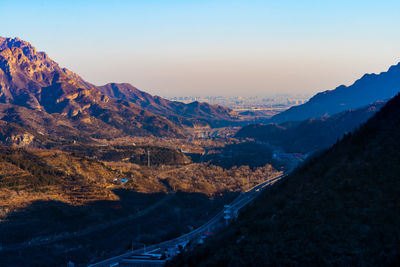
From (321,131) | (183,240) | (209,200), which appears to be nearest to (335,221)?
(183,240)

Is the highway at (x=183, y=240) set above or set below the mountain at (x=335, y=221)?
below

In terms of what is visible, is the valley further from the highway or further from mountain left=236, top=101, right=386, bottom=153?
mountain left=236, top=101, right=386, bottom=153

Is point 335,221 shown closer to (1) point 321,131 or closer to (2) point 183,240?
(2) point 183,240

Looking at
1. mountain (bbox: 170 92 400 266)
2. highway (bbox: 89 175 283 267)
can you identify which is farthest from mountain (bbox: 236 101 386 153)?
mountain (bbox: 170 92 400 266)

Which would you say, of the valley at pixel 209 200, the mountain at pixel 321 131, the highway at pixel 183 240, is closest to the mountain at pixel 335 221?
the valley at pixel 209 200

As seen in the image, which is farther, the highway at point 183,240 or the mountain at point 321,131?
the mountain at point 321,131

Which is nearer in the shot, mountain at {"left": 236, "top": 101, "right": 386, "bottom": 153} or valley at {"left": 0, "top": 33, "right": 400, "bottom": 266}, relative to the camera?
valley at {"left": 0, "top": 33, "right": 400, "bottom": 266}

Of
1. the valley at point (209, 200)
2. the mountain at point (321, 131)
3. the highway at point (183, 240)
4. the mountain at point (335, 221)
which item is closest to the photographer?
the mountain at point (335, 221)

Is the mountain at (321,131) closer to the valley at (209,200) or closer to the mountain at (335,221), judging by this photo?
the valley at (209,200)

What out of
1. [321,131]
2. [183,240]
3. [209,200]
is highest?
[321,131]
